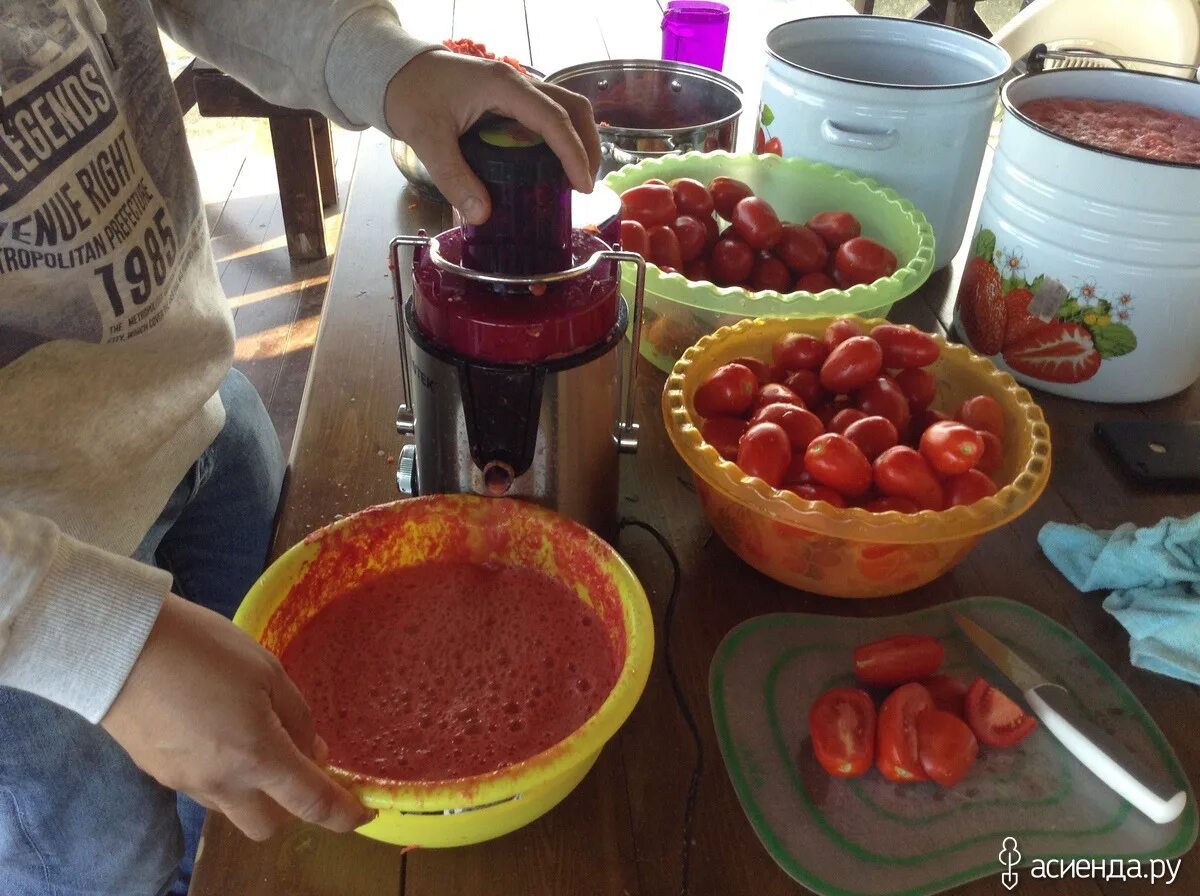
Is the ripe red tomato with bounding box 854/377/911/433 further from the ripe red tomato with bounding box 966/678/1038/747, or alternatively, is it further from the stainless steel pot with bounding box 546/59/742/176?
the stainless steel pot with bounding box 546/59/742/176

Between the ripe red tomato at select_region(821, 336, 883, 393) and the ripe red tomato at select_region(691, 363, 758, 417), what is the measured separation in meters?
0.06

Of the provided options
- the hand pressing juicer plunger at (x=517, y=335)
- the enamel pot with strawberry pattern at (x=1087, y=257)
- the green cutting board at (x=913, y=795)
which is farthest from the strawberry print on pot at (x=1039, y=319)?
the hand pressing juicer plunger at (x=517, y=335)

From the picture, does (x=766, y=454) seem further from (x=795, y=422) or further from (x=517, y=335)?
(x=517, y=335)

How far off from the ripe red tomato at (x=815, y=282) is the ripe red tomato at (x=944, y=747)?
44 centimetres

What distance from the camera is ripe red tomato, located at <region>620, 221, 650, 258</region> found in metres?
0.83

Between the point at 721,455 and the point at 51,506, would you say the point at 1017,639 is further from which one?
the point at 51,506

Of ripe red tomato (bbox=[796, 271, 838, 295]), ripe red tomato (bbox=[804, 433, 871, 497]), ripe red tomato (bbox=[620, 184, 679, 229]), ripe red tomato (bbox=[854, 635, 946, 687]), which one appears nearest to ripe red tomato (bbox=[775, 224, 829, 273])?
ripe red tomato (bbox=[796, 271, 838, 295])

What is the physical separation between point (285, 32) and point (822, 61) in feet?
2.03

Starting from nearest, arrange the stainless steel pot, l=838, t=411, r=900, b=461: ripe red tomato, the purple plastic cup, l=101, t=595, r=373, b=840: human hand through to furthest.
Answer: l=101, t=595, r=373, b=840: human hand → l=838, t=411, r=900, b=461: ripe red tomato → the stainless steel pot → the purple plastic cup

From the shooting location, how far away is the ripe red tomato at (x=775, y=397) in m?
0.69

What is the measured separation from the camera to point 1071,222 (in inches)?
31.1

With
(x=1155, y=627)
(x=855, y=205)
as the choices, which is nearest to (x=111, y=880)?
(x=1155, y=627)

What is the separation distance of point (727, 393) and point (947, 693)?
26 centimetres

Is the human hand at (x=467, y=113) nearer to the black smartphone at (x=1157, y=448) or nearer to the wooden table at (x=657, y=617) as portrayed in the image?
the wooden table at (x=657, y=617)
